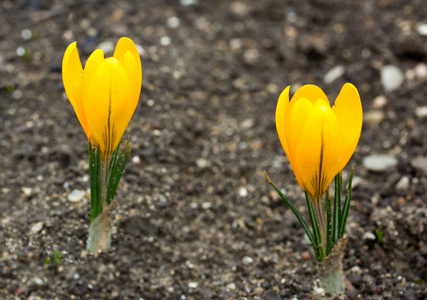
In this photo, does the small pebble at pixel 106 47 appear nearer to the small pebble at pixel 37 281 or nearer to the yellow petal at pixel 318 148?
the small pebble at pixel 37 281

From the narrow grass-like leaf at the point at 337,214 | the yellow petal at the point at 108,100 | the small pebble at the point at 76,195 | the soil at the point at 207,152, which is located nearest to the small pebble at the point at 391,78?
the soil at the point at 207,152

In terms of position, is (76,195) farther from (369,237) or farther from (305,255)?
(369,237)

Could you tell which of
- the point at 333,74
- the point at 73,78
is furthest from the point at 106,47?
the point at 73,78

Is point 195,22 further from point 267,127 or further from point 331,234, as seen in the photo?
point 331,234

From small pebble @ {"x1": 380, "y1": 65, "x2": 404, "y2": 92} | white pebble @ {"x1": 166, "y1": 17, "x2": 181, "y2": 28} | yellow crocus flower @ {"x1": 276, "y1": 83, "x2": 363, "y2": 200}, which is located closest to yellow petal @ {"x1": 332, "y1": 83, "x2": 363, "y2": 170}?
yellow crocus flower @ {"x1": 276, "y1": 83, "x2": 363, "y2": 200}

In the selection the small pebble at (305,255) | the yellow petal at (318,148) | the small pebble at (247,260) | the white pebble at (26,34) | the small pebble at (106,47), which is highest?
the yellow petal at (318,148)

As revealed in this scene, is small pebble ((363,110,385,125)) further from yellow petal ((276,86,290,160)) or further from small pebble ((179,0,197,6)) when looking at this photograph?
yellow petal ((276,86,290,160))
